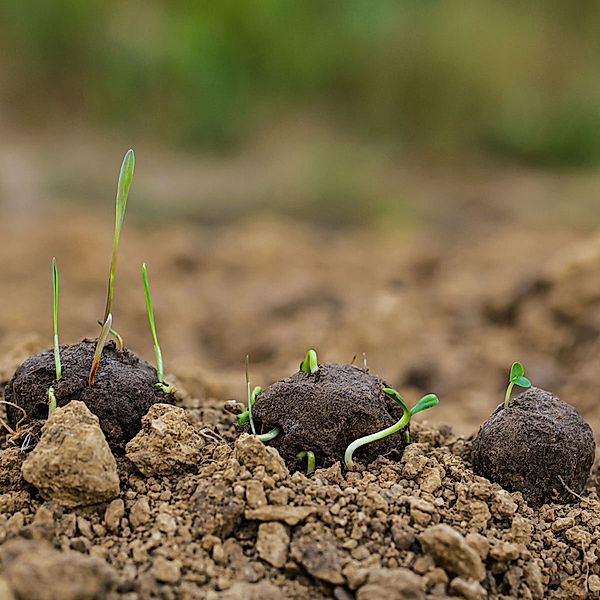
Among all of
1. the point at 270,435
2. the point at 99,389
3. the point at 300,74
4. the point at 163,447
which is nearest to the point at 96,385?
the point at 99,389

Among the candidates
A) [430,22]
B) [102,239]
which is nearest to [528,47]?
[430,22]

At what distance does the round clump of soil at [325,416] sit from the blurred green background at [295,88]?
14.2ft

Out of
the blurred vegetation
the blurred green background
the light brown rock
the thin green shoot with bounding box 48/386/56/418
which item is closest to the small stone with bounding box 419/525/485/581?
the light brown rock

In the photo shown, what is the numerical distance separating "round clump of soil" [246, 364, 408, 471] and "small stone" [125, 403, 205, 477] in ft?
0.51

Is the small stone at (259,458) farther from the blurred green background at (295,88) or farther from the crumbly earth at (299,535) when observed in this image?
the blurred green background at (295,88)

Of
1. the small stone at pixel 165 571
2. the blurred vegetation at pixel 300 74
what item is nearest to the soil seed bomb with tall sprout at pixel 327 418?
the small stone at pixel 165 571

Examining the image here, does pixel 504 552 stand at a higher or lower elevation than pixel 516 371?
lower

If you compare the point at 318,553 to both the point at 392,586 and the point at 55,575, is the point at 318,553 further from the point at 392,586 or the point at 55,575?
the point at 55,575

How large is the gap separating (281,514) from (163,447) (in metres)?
0.26

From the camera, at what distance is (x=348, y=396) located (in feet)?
4.77

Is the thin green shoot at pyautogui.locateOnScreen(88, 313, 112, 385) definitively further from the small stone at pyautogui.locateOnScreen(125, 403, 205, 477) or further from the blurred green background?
the blurred green background

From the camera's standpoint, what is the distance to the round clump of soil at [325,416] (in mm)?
1429

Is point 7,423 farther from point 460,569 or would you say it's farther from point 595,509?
point 595,509

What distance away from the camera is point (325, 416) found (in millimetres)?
1435
